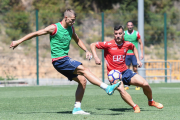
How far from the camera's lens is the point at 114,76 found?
21.6 ft

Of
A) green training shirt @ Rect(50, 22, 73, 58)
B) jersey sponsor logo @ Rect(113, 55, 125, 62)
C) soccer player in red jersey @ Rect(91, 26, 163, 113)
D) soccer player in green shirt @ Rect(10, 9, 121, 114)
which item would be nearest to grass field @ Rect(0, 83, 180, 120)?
soccer player in red jersey @ Rect(91, 26, 163, 113)

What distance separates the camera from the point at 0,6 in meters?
29.4

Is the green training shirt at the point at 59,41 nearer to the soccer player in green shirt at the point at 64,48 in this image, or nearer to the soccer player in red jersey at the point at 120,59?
Result: the soccer player in green shirt at the point at 64,48

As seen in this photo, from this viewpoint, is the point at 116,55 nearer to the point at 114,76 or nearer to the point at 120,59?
the point at 120,59

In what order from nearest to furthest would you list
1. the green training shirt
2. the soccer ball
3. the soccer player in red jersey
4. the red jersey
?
the green training shirt, the soccer ball, the soccer player in red jersey, the red jersey

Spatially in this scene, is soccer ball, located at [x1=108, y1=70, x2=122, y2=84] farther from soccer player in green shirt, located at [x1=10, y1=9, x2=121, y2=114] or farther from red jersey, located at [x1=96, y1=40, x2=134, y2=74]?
soccer player in green shirt, located at [x1=10, y1=9, x2=121, y2=114]

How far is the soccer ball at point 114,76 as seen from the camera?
653cm

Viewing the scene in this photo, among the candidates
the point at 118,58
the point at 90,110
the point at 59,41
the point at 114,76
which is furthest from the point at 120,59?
the point at 59,41

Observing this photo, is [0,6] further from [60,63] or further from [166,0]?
[60,63]

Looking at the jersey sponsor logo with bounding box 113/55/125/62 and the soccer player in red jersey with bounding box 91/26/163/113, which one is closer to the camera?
the soccer player in red jersey with bounding box 91/26/163/113

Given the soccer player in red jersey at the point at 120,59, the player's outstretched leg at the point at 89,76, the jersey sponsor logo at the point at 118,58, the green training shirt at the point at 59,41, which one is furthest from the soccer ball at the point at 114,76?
the green training shirt at the point at 59,41

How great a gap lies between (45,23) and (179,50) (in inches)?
392

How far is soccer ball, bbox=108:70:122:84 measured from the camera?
21.4 feet

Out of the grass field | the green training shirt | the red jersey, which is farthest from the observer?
the red jersey
